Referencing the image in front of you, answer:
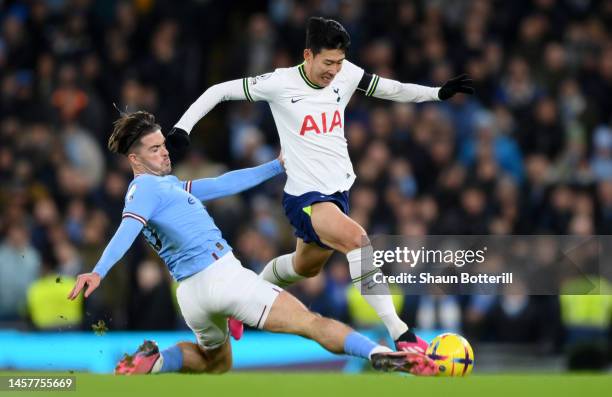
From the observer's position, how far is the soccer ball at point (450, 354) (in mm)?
8164

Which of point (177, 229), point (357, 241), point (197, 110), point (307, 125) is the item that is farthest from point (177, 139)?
point (357, 241)

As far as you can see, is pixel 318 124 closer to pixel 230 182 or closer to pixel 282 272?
pixel 230 182

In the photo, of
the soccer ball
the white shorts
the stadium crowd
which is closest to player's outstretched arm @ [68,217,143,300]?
the white shorts

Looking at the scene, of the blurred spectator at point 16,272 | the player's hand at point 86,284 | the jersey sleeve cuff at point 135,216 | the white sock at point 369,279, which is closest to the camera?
the player's hand at point 86,284

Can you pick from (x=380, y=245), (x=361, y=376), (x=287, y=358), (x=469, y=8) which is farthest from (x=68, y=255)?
(x=469, y=8)

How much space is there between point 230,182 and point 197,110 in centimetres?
58

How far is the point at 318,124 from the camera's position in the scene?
Result: 8852 millimetres

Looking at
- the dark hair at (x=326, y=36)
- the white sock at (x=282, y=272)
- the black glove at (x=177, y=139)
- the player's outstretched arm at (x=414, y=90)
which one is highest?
the dark hair at (x=326, y=36)

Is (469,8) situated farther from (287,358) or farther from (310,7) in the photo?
(287,358)

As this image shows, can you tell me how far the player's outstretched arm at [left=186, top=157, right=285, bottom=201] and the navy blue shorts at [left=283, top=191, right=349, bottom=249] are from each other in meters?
0.21

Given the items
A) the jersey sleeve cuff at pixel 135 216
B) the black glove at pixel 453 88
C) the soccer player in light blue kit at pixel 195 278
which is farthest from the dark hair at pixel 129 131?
the black glove at pixel 453 88

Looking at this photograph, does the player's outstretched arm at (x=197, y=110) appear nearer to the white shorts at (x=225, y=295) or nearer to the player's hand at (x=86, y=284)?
the white shorts at (x=225, y=295)

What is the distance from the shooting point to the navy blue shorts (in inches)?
346

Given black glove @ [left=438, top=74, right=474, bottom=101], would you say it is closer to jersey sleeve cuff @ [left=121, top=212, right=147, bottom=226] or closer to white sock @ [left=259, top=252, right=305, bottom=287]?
white sock @ [left=259, top=252, right=305, bottom=287]
